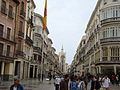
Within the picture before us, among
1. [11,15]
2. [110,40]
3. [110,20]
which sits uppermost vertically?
[110,20]

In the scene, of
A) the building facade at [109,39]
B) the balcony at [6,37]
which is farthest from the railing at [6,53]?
the building facade at [109,39]

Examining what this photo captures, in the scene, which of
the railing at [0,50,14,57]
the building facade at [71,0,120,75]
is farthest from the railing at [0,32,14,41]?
the building facade at [71,0,120,75]

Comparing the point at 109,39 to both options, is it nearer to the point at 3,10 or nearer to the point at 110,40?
the point at 110,40

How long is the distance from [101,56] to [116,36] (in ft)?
16.1

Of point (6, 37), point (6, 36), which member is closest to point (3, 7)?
point (6, 36)

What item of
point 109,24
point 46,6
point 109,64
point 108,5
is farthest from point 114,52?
point 46,6

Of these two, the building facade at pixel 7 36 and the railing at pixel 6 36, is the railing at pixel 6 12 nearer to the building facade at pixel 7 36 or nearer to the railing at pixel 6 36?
the building facade at pixel 7 36

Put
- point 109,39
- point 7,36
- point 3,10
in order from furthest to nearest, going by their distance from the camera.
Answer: point 109,39
point 7,36
point 3,10

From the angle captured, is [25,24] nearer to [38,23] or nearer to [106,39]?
[106,39]

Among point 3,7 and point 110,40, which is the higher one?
point 3,7

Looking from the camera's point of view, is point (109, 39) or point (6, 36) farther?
point (109, 39)

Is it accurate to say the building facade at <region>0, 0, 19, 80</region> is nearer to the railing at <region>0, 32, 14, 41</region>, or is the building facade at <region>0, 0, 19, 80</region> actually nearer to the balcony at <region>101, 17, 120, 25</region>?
the railing at <region>0, 32, 14, 41</region>

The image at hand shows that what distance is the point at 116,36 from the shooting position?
4484 centimetres

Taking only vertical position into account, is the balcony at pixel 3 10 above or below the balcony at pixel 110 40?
above
